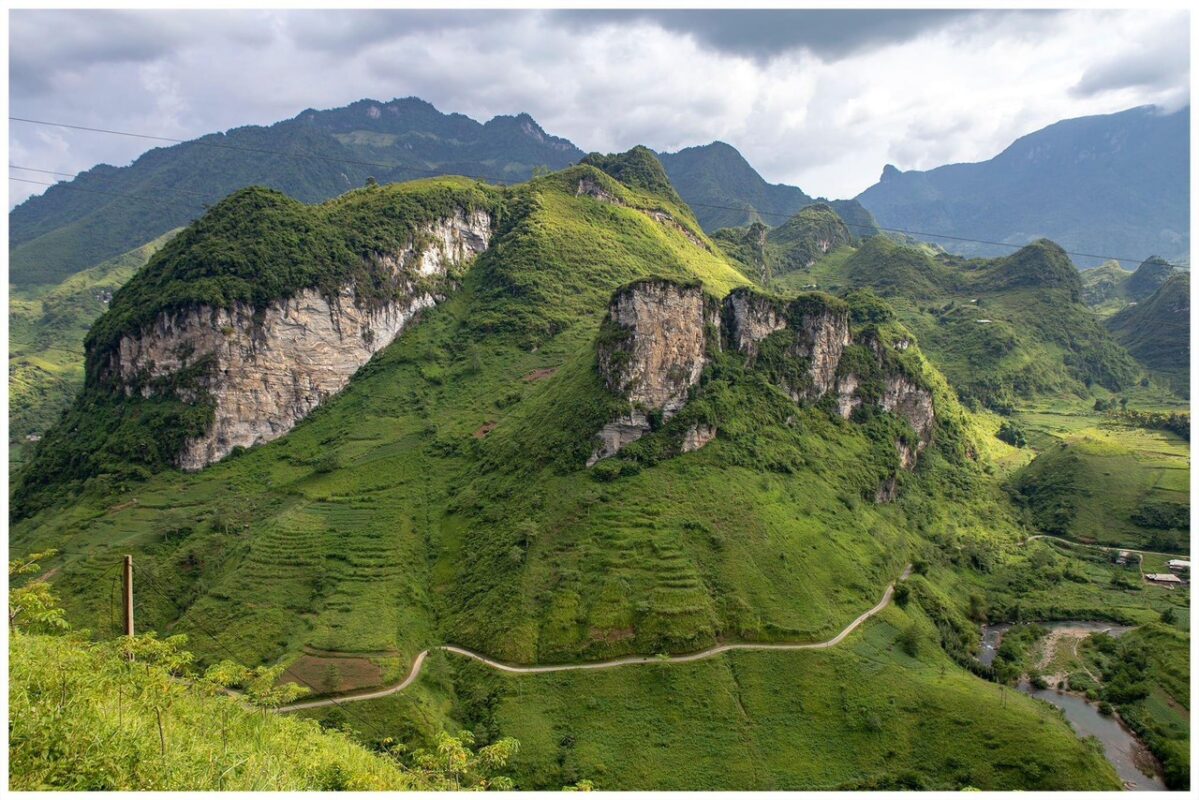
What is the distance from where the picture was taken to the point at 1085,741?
145 ft

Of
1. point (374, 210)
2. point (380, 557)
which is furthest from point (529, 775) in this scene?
point (374, 210)

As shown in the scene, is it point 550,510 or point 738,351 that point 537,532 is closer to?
point 550,510

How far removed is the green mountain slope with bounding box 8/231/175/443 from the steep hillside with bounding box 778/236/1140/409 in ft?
552

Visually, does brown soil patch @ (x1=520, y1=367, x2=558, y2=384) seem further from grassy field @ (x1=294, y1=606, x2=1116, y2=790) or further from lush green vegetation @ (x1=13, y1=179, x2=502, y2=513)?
grassy field @ (x1=294, y1=606, x2=1116, y2=790)

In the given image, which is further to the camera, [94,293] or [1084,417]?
[94,293]

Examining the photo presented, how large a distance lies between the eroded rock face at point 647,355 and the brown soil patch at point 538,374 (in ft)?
72.5

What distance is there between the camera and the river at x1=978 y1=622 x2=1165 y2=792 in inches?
1773

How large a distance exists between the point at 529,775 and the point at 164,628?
120 feet

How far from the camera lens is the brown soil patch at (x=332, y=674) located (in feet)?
160

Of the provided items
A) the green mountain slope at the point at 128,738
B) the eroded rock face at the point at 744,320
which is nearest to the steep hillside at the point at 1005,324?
the eroded rock face at the point at 744,320

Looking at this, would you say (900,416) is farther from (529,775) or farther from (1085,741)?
(529,775)

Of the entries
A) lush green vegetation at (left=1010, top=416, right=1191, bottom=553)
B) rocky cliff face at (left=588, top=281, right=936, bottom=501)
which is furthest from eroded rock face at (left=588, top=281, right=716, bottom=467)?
lush green vegetation at (left=1010, top=416, right=1191, bottom=553)

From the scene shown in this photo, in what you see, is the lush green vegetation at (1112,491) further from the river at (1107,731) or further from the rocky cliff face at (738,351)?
the river at (1107,731)

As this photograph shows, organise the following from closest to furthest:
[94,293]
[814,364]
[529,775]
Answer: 1. [529,775]
2. [814,364]
3. [94,293]
